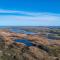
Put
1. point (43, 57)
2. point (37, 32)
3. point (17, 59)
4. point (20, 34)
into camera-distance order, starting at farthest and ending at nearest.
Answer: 1. point (37, 32)
2. point (20, 34)
3. point (43, 57)
4. point (17, 59)

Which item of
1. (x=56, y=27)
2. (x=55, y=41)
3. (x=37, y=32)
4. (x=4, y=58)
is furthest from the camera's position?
(x=56, y=27)

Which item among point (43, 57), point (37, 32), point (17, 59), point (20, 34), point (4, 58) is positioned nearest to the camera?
point (4, 58)

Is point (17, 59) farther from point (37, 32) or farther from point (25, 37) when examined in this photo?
point (37, 32)

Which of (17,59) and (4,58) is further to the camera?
(17,59)

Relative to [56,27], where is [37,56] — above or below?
below

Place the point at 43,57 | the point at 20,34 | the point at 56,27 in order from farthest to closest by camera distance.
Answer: the point at 56,27 < the point at 20,34 < the point at 43,57

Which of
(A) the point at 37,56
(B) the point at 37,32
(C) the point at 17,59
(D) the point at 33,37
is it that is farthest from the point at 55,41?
(C) the point at 17,59

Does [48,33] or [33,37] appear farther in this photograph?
[48,33]

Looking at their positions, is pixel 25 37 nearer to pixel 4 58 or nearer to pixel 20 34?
pixel 20 34

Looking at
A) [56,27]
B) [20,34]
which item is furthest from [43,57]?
[56,27]
